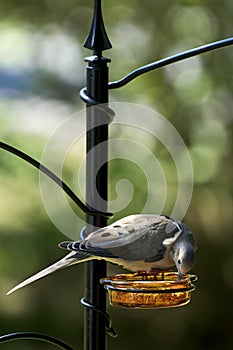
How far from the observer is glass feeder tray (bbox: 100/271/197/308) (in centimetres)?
137

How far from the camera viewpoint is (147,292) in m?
1.35

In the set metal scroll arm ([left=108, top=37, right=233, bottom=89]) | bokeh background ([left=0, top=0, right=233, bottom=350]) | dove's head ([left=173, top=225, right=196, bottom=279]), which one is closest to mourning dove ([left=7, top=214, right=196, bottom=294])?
dove's head ([left=173, top=225, right=196, bottom=279])

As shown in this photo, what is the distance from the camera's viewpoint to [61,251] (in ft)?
12.0

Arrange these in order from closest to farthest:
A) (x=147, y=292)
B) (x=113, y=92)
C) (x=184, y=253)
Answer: (x=147, y=292) → (x=184, y=253) → (x=113, y=92)

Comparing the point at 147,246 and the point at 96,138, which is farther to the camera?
the point at 147,246

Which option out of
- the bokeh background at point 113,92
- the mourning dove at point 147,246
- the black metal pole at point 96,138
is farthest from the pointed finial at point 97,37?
the bokeh background at point 113,92

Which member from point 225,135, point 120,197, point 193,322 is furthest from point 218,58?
point 193,322

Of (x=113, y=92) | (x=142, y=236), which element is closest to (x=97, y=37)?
(x=142, y=236)

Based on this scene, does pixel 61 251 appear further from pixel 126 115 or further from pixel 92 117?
pixel 92 117

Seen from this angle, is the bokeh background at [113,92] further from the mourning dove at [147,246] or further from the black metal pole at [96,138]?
the black metal pole at [96,138]

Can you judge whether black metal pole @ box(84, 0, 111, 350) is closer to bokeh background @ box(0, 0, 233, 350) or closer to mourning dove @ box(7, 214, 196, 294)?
mourning dove @ box(7, 214, 196, 294)

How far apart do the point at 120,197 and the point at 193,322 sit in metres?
0.99

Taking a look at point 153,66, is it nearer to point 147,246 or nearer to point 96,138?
point 96,138

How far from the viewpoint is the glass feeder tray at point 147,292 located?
137 cm
